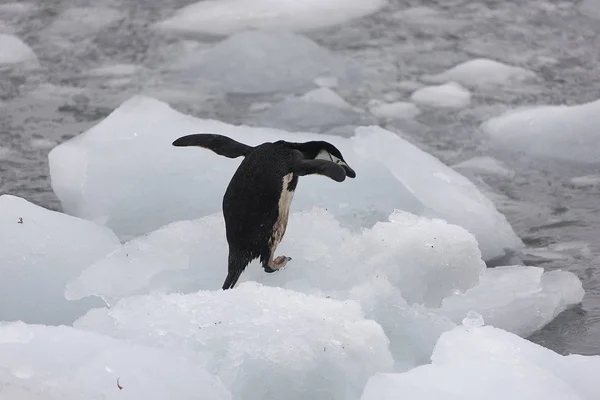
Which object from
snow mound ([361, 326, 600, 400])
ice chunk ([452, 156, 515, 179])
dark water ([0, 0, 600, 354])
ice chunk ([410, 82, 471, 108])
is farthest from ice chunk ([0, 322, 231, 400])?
ice chunk ([410, 82, 471, 108])

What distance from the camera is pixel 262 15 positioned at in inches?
226

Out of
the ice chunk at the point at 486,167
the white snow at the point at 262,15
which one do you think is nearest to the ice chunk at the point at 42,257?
the ice chunk at the point at 486,167

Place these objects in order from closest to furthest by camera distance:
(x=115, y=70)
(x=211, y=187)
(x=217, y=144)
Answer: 1. (x=217, y=144)
2. (x=211, y=187)
3. (x=115, y=70)

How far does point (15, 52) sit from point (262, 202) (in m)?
3.09

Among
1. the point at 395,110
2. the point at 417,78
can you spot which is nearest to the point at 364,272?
the point at 395,110

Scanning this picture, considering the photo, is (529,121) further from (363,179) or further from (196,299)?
(196,299)

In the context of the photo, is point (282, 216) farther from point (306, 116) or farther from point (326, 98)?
point (326, 98)

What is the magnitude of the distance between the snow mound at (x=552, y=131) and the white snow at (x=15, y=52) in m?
2.35

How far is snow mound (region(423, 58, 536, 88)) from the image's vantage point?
478cm

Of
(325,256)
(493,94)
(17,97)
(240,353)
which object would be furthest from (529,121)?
(240,353)

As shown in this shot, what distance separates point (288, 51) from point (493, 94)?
1046 mm

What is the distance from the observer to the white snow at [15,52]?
508 cm

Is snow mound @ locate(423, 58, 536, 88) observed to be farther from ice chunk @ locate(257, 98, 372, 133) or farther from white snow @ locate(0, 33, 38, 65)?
white snow @ locate(0, 33, 38, 65)

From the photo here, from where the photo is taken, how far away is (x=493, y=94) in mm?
4605
